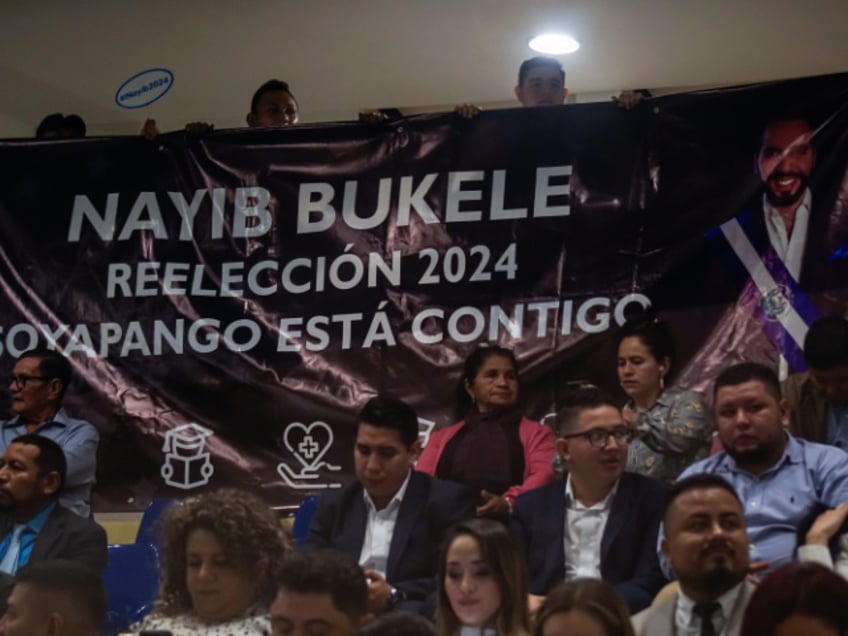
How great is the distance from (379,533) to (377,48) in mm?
2494

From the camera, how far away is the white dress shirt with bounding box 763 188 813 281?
3924 mm

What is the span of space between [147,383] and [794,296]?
82.4 inches

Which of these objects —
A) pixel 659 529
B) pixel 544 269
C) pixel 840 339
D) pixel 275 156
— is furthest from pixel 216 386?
pixel 840 339

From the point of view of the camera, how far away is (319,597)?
10.7 feet

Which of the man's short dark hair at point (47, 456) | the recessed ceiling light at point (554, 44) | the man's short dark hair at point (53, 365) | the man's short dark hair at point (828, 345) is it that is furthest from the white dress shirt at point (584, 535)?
the recessed ceiling light at point (554, 44)

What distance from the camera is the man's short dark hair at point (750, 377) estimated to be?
356cm

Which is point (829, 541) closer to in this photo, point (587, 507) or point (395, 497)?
point (587, 507)

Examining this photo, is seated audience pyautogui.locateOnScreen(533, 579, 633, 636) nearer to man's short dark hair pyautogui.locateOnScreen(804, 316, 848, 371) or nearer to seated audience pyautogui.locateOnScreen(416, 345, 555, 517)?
seated audience pyautogui.locateOnScreen(416, 345, 555, 517)

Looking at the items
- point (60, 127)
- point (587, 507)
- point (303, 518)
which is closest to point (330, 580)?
point (587, 507)

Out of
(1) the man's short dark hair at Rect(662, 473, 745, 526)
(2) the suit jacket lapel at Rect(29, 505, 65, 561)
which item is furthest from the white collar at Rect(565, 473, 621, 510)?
(2) the suit jacket lapel at Rect(29, 505, 65, 561)

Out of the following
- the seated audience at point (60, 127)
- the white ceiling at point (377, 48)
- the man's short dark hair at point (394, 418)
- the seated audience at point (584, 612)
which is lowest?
the seated audience at point (584, 612)

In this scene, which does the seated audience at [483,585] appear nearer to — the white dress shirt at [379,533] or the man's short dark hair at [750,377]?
the white dress shirt at [379,533]

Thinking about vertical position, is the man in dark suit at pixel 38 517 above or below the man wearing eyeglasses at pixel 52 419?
below

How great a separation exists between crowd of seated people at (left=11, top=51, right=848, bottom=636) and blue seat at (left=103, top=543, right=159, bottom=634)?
0.09 m
